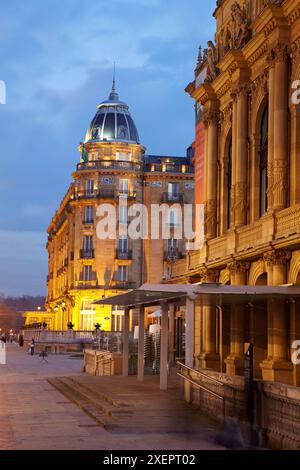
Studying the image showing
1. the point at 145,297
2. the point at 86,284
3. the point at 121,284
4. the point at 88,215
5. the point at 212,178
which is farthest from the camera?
the point at 88,215

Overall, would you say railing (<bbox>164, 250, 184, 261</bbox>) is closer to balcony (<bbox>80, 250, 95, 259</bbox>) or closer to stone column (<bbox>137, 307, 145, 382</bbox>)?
balcony (<bbox>80, 250, 95, 259</bbox>)

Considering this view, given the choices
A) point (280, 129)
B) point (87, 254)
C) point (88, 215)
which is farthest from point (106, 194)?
point (280, 129)

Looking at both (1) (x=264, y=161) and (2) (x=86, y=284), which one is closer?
(1) (x=264, y=161)

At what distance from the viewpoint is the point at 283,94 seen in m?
32.7

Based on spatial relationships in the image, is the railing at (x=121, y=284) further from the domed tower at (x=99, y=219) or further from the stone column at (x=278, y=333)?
the stone column at (x=278, y=333)

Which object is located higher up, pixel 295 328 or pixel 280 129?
pixel 280 129

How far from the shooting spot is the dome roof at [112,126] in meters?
98.4

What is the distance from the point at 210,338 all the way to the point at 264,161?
934 centimetres

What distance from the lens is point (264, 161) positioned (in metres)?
36.2

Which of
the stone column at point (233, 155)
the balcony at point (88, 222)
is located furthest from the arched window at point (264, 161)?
the balcony at point (88, 222)

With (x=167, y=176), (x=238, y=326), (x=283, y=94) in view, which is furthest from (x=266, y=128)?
(x=167, y=176)

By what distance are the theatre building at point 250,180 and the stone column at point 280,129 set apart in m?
0.04

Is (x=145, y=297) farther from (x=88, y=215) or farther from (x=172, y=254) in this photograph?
(x=88, y=215)
